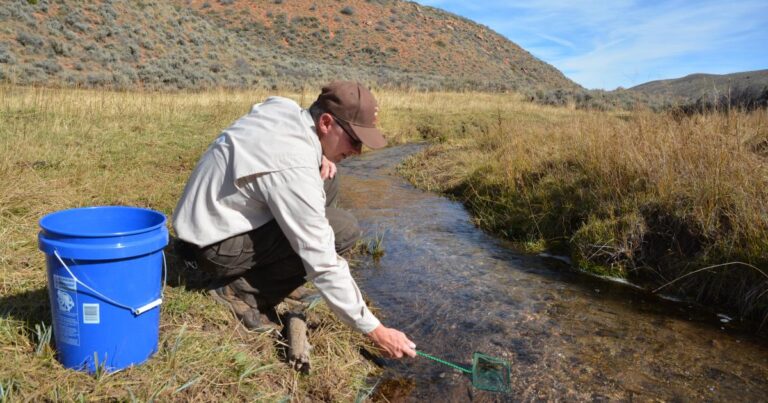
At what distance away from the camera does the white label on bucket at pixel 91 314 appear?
2119 millimetres

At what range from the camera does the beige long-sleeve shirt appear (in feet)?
7.75

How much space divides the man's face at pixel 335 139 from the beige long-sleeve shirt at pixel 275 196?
5 cm

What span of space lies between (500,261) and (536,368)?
1965 mm

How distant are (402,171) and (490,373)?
244 inches

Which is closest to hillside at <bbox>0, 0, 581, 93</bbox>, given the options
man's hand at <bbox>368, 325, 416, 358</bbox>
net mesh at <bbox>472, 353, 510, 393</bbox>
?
man's hand at <bbox>368, 325, 416, 358</bbox>

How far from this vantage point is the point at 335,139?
2.56m

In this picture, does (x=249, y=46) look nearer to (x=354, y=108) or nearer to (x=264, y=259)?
(x=264, y=259)

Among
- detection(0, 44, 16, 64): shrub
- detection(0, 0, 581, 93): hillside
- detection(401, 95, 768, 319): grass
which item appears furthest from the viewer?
detection(0, 0, 581, 93): hillside

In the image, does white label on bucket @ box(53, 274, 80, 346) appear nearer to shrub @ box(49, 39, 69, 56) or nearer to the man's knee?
the man's knee

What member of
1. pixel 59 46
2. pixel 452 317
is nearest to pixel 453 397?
pixel 452 317

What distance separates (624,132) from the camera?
6305 mm

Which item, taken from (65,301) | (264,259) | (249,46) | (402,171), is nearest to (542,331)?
(264,259)

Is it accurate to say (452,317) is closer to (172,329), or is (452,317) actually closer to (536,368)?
(536,368)

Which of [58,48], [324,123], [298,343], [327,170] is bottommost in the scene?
[298,343]
